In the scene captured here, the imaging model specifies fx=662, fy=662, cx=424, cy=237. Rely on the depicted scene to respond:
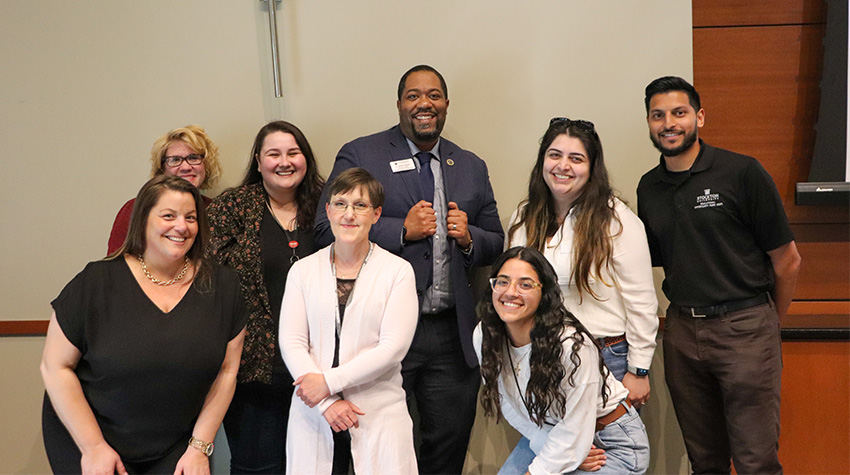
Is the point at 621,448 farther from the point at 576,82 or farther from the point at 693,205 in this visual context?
the point at 576,82

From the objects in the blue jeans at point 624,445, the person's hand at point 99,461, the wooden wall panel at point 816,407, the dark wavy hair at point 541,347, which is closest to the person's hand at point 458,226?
the dark wavy hair at point 541,347

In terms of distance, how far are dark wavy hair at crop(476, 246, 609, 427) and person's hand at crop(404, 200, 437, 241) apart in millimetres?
426

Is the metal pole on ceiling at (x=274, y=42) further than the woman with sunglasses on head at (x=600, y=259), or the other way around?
the metal pole on ceiling at (x=274, y=42)

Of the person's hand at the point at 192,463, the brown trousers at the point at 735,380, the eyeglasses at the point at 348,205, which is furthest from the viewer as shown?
the brown trousers at the point at 735,380

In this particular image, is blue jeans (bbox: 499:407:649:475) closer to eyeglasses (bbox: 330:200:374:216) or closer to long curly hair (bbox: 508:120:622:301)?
long curly hair (bbox: 508:120:622:301)

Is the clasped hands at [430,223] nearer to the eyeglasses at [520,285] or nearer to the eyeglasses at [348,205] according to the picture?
the eyeglasses at [348,205]

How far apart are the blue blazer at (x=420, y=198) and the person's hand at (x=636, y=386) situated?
599mm

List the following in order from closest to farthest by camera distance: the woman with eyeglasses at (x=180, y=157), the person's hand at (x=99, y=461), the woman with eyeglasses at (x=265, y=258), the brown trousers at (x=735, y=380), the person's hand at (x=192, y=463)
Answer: the person's hand at (x=99, y=461) < the person's hand at (x=192, y=463) < the brown trousers at (x=735, y=380) < the woman with eyeglasses at (x=265, y=258) < the woman with eyeglasses at (x=180, y=157)

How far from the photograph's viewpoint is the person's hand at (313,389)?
2.16m

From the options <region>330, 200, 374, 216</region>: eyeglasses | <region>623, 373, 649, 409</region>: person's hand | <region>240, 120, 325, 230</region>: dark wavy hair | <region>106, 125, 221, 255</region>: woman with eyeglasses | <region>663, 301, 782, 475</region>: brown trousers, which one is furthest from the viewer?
<region>106, 125, 221, 255</region>: woman with eyeglasses

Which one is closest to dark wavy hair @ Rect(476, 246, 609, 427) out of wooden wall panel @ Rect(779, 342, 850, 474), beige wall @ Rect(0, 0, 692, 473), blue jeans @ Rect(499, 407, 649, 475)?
blue jeans @ Rect(499, 407, 649, 475)

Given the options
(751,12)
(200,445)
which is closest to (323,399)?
(200,445)

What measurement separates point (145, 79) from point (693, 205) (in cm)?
259

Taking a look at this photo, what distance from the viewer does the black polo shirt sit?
8.14 feet
